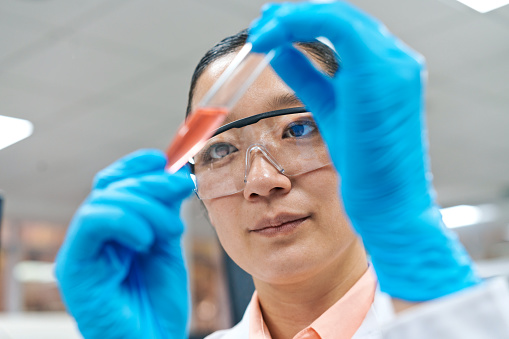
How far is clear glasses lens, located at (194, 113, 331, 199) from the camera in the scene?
110 centimetres

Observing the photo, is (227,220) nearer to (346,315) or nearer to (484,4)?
(346,315)

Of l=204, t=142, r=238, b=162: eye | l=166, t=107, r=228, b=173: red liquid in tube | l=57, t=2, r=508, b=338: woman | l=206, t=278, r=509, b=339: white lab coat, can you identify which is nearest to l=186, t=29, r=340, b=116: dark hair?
l=57, t=2, r=508, b=338: woman

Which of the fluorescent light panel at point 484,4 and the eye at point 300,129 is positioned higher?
the eye at point 300,129

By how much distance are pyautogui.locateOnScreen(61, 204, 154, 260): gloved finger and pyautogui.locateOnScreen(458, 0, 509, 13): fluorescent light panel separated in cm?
356

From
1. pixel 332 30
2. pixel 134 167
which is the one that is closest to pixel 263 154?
pixel 134 167

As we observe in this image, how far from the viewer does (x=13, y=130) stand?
17.2 ft

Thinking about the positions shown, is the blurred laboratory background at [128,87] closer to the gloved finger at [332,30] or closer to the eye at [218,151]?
the eye at [218,151]

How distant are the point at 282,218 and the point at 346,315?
10.6 inches

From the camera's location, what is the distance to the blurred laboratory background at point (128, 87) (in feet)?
11.5

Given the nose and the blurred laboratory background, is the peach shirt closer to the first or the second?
the nose

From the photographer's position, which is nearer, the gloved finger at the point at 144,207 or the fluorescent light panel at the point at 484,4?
the gloved finger at the point at 144,207

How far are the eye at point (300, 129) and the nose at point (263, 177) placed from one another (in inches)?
→ 2.6

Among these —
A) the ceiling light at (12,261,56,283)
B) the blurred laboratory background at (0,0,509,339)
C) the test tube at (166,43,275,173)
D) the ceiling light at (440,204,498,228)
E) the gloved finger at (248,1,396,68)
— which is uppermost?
the gloved finger at (248,1,396,68)

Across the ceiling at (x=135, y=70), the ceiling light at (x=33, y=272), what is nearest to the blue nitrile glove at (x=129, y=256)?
the ceiling at (x=135, y=70)
